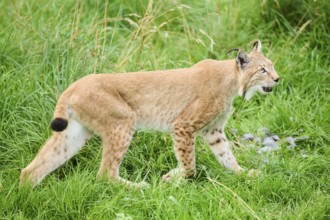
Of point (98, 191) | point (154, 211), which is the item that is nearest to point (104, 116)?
point (98, 191)

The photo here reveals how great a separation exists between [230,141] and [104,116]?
1.69 m

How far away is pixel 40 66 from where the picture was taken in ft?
23.6

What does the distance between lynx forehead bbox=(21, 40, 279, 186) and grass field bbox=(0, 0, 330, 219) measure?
0.65 ft

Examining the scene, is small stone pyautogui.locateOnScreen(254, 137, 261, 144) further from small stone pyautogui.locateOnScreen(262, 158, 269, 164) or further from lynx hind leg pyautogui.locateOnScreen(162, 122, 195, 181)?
lynx hind leg pyautogui.locateOnScreen(162, 122, 195, 181)

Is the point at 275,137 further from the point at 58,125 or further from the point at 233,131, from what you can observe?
the point at 58,125

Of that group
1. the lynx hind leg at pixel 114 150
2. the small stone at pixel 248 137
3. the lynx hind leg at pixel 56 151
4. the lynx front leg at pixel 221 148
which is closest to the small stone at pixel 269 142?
the small stone at pixel 248 137

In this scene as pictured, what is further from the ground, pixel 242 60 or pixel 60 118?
pixel 242 60

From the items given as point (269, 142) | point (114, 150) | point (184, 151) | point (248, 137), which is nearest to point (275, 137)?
point (269, 142)

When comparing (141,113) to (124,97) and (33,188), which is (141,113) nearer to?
(124,97)

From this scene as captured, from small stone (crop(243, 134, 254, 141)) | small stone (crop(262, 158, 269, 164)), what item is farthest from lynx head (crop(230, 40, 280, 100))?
small stone (crop(243, 134, 254, 141))

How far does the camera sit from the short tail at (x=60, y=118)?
227 inches

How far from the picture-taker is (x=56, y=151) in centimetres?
613

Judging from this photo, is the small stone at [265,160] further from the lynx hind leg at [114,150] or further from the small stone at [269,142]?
the lynx hind leg at [114,150]

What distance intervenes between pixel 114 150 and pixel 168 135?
0.99 meters
